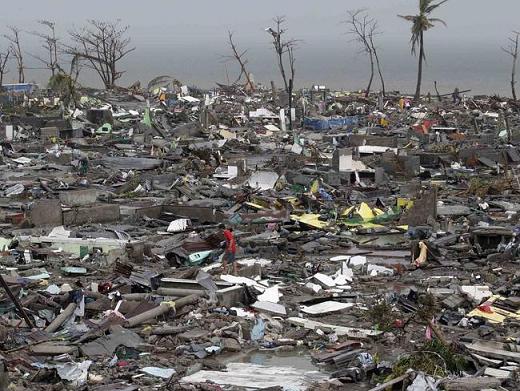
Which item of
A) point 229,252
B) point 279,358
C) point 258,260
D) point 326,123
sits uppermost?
point 326,123

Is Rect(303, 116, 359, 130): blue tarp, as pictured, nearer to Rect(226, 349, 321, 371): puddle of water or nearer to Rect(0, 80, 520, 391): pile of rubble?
Rect(0, 80, 520, 391): pile of rubble

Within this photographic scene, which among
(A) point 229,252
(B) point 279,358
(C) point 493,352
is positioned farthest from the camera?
(A) point 229,252

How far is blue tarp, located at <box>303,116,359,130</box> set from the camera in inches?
1382

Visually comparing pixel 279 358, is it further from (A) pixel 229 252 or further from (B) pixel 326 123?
(B) pixel 326 123

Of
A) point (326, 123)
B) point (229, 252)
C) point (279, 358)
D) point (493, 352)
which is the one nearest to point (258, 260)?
point (229, 252)

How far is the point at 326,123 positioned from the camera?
35.2 m

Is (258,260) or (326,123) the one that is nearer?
(258,260)

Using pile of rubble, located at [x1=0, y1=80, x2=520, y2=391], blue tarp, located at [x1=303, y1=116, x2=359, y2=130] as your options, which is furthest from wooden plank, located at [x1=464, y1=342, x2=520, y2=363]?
blue tarp, located at [x1=303, y1=116, x2=359, y2=130]

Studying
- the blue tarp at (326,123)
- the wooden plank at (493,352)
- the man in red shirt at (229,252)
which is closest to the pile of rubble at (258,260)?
the wooden plank at (493,352)

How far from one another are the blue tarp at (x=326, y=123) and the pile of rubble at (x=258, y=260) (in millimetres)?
3541

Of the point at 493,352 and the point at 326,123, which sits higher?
the point at 326,123

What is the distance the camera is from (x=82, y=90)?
144 feet

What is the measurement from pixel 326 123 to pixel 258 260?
64.4 ft

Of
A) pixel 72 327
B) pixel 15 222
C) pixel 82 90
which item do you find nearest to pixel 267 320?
pixel 72 327
